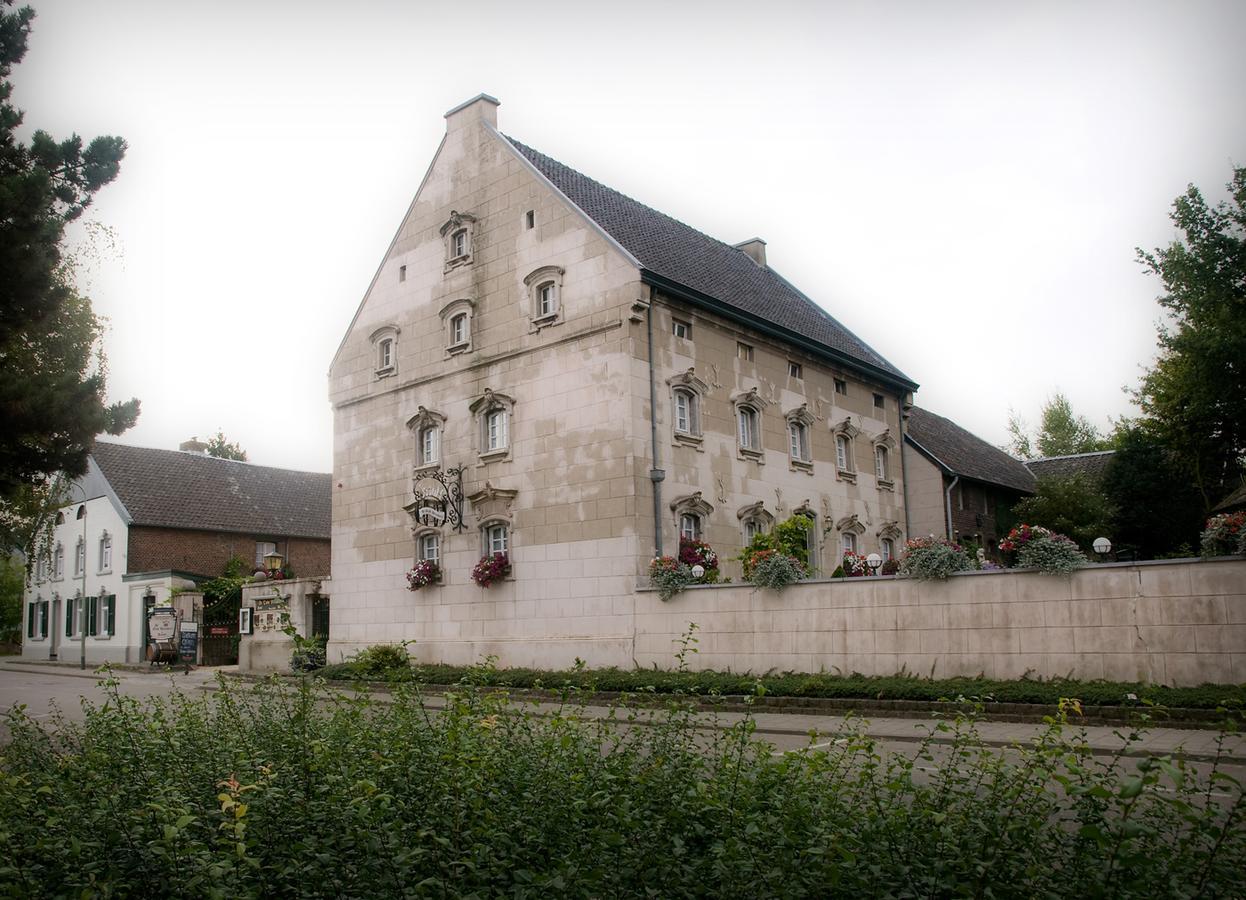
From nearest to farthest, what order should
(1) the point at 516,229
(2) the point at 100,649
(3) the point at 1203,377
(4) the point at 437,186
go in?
(1) the point at 516,229, (4) the point at 437,186, (3) the point at 1203,377, (2) the point at 100,649

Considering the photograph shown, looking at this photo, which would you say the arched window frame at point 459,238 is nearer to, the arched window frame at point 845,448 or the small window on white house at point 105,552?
the arched window frame at point 845,448

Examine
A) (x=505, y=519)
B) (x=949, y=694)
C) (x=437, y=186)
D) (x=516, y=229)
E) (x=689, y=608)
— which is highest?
(x=437, y=186)

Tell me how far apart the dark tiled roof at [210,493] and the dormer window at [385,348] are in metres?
18.2

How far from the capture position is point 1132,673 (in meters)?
16.1

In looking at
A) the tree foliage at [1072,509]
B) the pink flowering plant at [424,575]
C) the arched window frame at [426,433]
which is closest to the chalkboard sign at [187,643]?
the pink flowering plant at [424,575]

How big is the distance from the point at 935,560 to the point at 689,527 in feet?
23.9

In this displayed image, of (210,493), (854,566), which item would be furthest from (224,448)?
(854,566)

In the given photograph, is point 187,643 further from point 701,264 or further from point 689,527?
point 701,264

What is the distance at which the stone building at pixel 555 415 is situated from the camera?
23562 millimetres

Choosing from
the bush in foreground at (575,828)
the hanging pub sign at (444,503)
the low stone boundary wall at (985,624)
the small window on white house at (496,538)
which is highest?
the hanging pub sign at (444,503)

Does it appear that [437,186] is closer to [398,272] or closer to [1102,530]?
[398,272]

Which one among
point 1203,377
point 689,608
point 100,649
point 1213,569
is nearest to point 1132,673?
point 1213,569

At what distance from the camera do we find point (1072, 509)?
37844 millimetres

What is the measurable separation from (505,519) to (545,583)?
209 centimetres
